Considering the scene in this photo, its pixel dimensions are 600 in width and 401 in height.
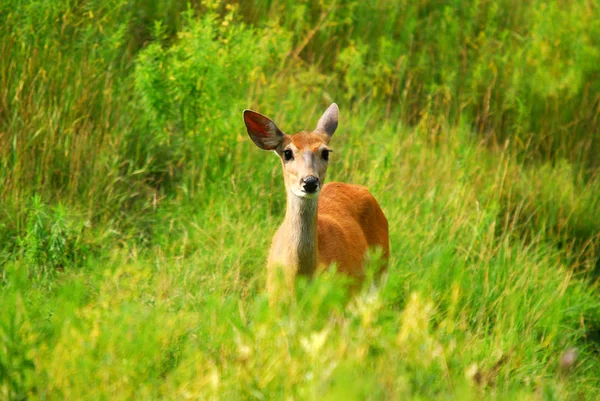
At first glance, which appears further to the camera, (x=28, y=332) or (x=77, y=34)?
(x=77, y=34)

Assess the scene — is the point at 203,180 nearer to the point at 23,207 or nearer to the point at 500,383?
the point at 23,207

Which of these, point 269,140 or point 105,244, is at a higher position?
point 269,140

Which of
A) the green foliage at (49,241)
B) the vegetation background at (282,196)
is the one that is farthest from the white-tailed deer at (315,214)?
the green foliage at (49,241)

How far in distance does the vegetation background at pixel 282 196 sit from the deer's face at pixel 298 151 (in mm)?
674

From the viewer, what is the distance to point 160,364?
13.3ft

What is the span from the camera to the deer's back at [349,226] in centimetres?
538

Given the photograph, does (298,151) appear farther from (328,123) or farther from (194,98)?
(194,98)

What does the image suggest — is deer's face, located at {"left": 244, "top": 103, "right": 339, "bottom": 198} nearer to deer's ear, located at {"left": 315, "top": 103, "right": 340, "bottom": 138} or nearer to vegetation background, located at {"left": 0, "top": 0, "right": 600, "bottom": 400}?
deer's ear, located at {"left": 315, "top": 103, "right": 340, "bottom": 138}

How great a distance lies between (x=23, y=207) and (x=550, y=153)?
4326mm

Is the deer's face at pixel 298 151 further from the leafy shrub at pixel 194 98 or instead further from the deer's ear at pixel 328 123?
the leafy shrub at pixel 194 98

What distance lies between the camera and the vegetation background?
3.58 meters

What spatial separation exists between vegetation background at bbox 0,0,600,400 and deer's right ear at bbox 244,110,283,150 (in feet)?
2.60

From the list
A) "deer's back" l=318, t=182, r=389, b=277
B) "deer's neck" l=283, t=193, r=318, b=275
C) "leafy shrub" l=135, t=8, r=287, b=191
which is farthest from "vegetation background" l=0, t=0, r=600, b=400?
"deer's neck" l=283, t=193, r=318, b=275

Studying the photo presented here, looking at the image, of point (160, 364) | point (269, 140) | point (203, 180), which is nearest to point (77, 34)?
point (203, 180)
